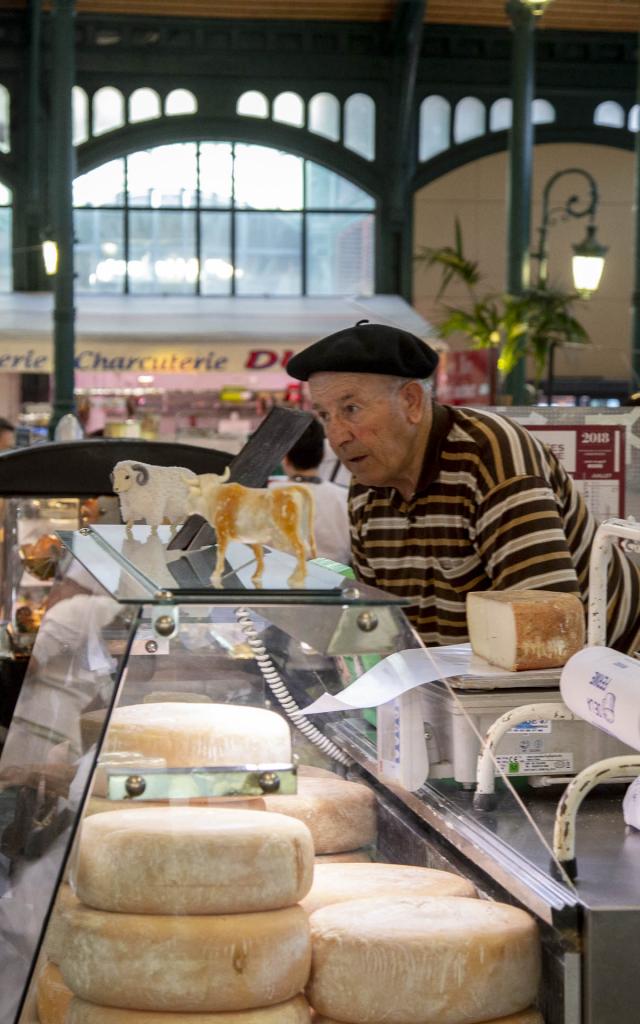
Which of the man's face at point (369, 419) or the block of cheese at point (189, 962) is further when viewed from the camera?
the man's face at point (369, 419)

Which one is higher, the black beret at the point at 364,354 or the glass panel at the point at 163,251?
the glass panel at the point at 163,251

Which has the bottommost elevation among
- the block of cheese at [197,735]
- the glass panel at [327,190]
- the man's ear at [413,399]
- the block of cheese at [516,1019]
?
the block of cheese at [516,1019]

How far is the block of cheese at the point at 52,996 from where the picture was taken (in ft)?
5.79

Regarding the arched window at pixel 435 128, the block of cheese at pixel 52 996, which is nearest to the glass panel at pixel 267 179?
the arched window at pixel 435 128

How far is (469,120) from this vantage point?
26375 mm

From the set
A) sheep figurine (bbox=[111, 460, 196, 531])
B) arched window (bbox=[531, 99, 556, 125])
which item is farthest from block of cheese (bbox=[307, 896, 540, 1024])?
arched window (bbox=[531, 99, 556, 125])

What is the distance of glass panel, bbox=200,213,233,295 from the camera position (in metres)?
26.2

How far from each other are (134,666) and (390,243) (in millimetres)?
24931

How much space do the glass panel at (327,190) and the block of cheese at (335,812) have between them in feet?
81.2

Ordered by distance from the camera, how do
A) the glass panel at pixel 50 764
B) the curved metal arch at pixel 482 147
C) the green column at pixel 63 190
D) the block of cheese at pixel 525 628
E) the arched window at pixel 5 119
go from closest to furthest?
the glass panel at pixel 50 764
the block of cheese at pixel 525 628
the green column at pixel 63 190
the arched window at pixel 5 119
the curved metal arch at pixel 482 147

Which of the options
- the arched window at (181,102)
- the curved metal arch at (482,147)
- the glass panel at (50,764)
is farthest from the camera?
the curved metal arch at (482,147)

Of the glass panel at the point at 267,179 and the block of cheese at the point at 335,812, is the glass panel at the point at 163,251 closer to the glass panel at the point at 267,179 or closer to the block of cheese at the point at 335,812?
the glass panel at the point at 267,179

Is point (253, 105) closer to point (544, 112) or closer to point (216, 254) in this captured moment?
point (216, 254)

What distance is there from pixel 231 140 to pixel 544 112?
592 centimetres
